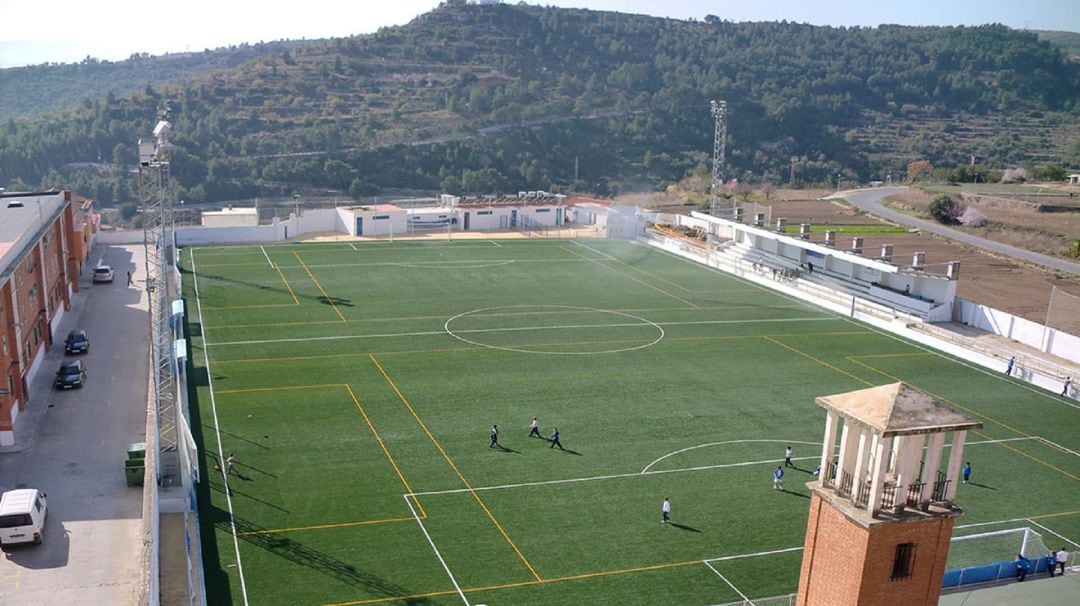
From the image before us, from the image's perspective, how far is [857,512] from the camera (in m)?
15.9

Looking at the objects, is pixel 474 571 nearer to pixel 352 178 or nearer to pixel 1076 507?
pixel 1076 507

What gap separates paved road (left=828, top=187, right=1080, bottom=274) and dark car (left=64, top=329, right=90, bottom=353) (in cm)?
5835

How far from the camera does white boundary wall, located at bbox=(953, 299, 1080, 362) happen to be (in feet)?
145

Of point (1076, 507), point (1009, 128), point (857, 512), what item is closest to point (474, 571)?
point (857, 512)

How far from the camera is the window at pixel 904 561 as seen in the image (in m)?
16.2

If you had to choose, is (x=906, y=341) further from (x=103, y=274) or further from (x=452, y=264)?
(x=103, y=274)

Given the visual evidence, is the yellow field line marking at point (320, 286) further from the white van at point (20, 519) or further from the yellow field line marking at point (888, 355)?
the yellow field line marking at point (888, 355)

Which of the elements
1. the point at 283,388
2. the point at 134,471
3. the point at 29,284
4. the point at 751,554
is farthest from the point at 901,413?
the point at 29,284

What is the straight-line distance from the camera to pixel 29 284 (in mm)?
36031

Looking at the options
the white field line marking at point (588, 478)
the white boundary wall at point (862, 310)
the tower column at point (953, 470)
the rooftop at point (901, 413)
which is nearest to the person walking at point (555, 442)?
the white field line marking at point (588, 478)

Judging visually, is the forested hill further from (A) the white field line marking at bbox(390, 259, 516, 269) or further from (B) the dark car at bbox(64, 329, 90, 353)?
(B) the dark car at bbox(64, 329, 90, 353)

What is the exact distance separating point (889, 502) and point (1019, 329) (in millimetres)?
36192

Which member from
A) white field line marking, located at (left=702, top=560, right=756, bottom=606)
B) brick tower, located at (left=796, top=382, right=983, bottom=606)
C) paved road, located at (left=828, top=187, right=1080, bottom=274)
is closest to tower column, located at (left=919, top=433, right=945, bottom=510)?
brick tower, located at (left=796, top=382, right=983, bottom=606)

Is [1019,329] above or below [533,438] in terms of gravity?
above
